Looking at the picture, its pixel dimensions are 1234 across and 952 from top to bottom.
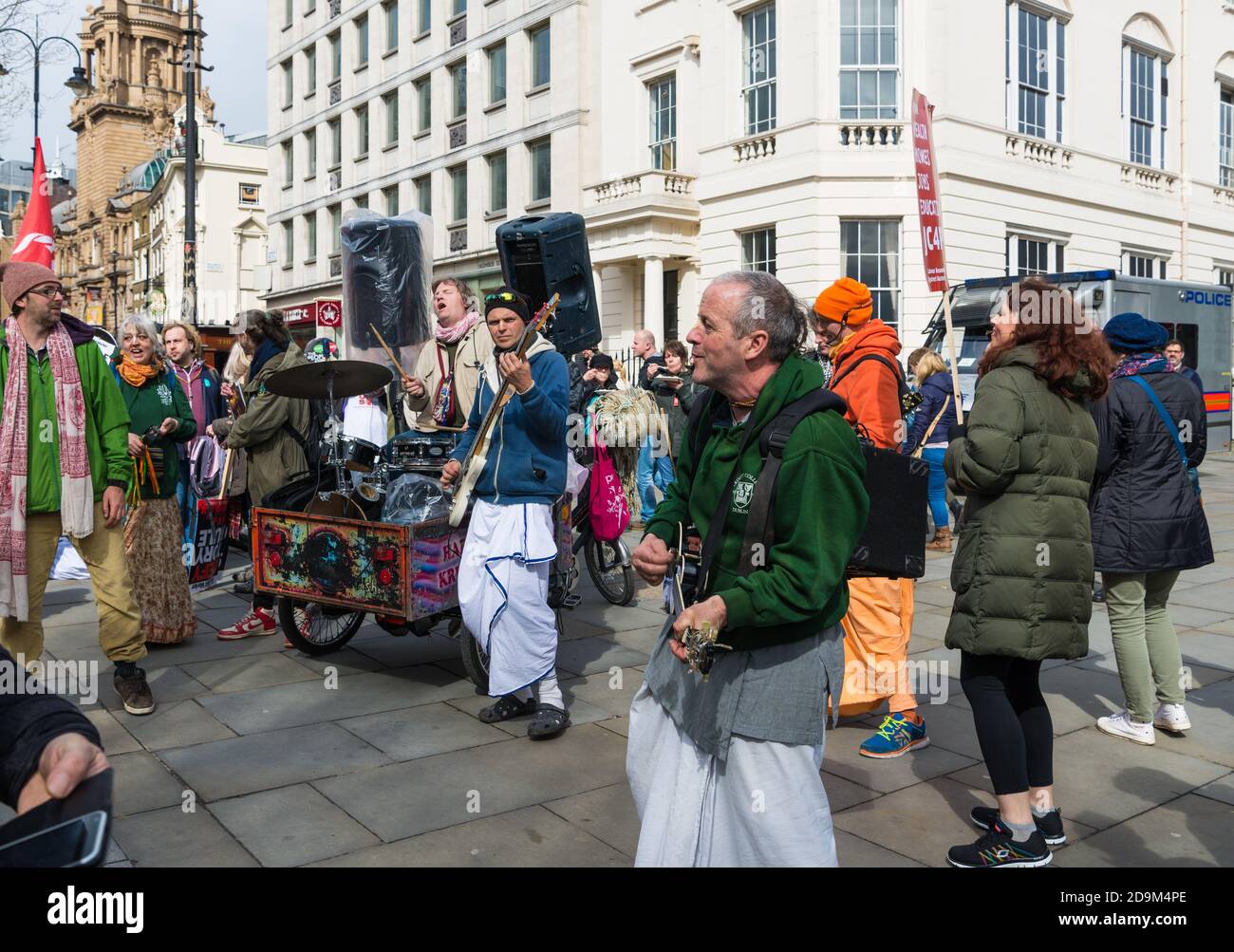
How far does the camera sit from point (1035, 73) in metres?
22.6

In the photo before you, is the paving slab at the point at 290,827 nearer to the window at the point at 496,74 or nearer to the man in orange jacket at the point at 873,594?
the man in orange jacket at the point at 873,594

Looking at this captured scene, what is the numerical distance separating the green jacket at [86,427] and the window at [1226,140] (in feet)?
97.5

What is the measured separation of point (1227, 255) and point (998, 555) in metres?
28.7

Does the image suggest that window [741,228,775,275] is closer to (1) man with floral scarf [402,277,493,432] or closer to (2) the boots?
(2) the boots

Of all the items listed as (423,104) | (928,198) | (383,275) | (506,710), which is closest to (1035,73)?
(928,198)

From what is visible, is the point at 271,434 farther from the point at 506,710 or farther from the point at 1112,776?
the point at 1112,776

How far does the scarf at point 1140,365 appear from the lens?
4812mm

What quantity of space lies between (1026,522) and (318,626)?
451 cm

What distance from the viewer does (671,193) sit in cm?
2291

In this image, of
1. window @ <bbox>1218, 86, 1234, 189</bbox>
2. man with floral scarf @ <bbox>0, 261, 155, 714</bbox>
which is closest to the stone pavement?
man with floral scarf @ <bbox>0, 261, 155, 714</bbox>
